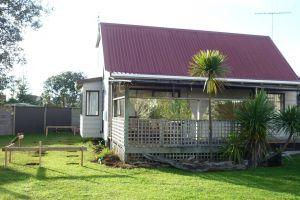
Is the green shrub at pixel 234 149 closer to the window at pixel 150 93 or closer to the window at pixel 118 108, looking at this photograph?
the window at pixel 118 108

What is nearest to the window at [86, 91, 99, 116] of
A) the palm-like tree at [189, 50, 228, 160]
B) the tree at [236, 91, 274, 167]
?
the palm-like tree at [189, 50, 228, 160]

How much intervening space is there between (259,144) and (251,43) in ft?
35.5

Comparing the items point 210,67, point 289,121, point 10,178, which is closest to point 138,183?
point 10,178

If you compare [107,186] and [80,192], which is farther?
[107,186]

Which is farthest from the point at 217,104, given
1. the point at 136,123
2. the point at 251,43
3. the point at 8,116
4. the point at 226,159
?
the point at 8,116

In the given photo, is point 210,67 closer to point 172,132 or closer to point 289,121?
point 172,132

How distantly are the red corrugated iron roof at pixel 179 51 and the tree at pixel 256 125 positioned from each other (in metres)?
5.83

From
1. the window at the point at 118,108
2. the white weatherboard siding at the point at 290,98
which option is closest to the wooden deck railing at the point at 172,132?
the window at the point at 118,108

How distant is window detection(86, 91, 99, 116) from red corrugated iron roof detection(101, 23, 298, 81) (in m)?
2.82

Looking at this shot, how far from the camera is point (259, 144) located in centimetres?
1223

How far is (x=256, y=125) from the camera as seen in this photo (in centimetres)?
1208

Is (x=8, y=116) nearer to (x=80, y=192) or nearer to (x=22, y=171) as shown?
(x=22, y=171)

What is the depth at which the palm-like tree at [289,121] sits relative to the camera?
12305mm

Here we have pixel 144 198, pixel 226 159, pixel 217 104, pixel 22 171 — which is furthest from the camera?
pixel 217 104
